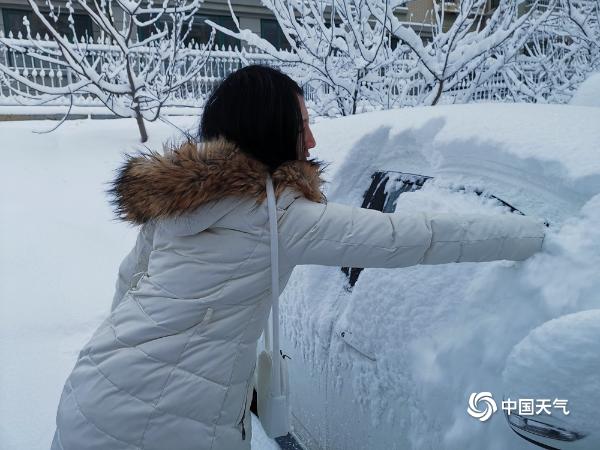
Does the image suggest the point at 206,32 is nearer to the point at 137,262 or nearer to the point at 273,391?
the point at 137,262

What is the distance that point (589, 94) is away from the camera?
227 cm

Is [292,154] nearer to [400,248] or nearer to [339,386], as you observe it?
[400,248]

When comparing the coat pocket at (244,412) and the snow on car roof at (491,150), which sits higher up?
the snow on car roof at (491,150)

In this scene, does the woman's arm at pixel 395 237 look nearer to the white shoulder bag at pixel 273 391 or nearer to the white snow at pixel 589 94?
the white shoulder bag at pixel 273 391

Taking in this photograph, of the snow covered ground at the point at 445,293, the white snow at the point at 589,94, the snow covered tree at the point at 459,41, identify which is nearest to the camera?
the snow covered ground at the point at 445,293

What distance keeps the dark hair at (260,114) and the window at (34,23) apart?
48.3 ft

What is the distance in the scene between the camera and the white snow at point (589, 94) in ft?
7.30

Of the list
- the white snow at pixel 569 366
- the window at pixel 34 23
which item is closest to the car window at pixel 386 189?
the white snow at pixel 569 366

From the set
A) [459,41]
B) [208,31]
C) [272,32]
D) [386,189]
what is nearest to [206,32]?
[208,31]

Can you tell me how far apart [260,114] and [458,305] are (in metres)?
0.68

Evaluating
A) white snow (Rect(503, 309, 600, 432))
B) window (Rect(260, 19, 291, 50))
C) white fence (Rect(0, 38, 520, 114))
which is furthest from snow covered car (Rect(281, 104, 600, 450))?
window (Rect(260, 19, 291, 50))

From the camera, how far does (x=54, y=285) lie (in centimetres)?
397

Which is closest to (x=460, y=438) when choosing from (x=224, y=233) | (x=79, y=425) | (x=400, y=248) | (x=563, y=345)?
(x=563, y=345)

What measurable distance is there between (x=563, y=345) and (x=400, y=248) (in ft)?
1.23
